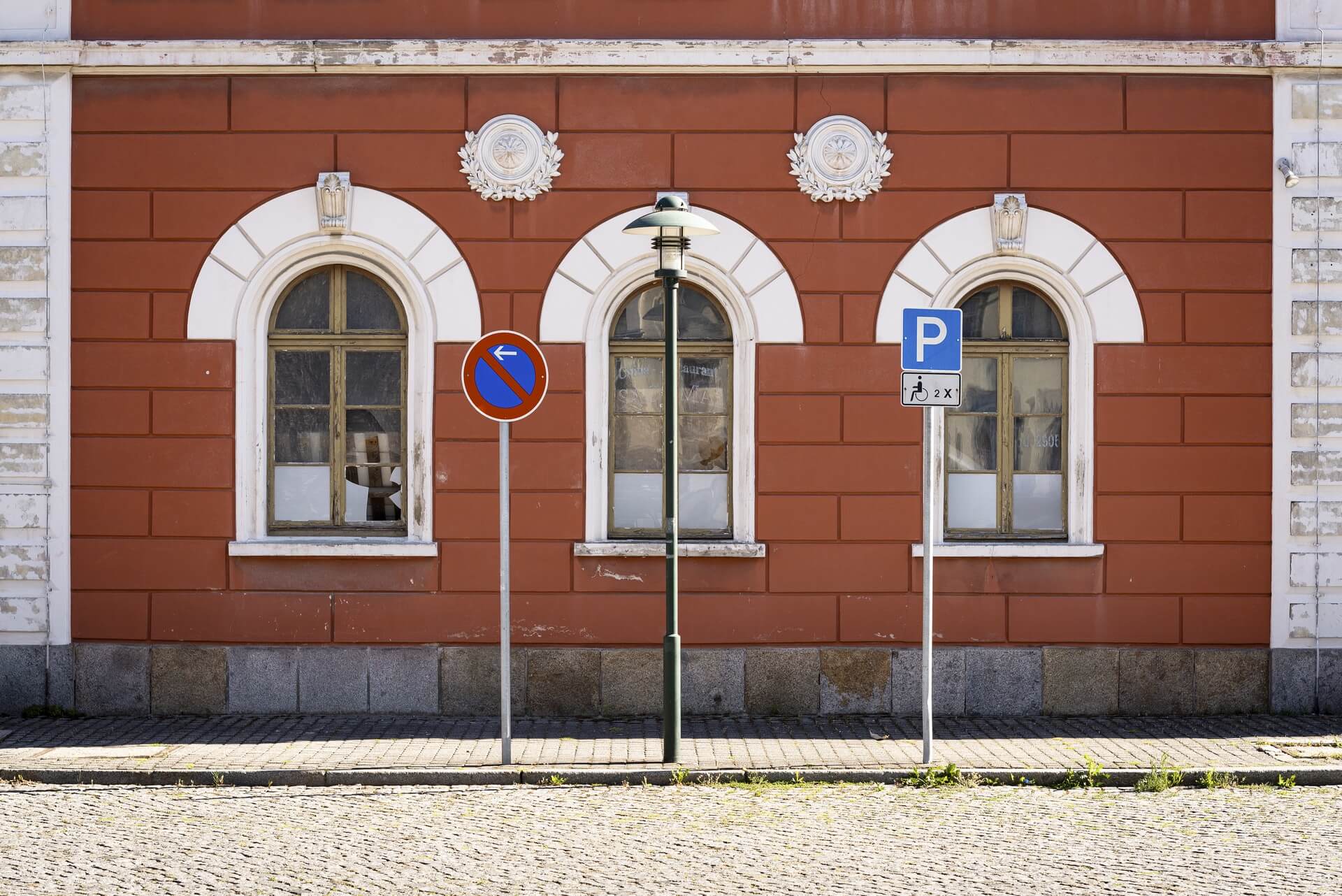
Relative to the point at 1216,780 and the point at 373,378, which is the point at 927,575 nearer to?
the point at 1216,780

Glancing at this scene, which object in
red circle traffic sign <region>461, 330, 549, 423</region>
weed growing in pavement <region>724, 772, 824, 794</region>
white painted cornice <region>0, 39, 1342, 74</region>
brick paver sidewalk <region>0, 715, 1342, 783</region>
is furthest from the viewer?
white painted cornice <region>0, 39, 1342, 74</region>

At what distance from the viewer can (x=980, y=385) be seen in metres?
11.0

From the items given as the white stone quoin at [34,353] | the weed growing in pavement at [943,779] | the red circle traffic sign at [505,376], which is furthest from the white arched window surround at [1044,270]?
the white stone quoin at [34,353]

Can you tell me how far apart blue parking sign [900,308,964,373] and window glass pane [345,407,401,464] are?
410 cm

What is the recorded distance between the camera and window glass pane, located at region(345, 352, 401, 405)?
10.9 metres

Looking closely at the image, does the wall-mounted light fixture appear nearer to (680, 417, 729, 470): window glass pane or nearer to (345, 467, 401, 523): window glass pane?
(680, 417, 729, 470): window glass pane

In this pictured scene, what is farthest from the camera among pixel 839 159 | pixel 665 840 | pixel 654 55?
pixel 839 159

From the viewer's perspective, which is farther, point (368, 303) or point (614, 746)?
point (368, 303)

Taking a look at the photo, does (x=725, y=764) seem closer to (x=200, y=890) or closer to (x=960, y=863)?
(x=960, y=863)

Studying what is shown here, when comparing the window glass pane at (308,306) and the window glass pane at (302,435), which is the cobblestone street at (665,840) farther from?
the window glass pane at (308,306)

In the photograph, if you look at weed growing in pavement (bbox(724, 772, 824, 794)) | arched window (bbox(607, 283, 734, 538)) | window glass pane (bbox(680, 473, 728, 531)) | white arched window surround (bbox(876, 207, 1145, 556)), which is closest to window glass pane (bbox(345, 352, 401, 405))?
arched window (bbox(607, 283, 734, 538))

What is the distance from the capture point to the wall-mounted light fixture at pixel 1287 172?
34.7 feet

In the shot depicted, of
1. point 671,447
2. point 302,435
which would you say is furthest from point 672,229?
point 302,435

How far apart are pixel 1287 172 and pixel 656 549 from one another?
5.47 metres
